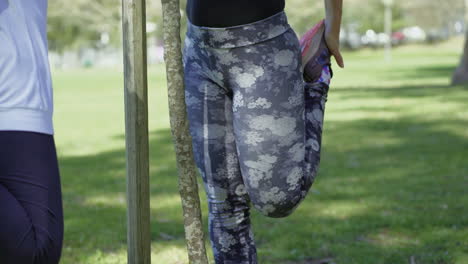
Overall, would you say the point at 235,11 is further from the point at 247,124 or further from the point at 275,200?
the point at 275,200

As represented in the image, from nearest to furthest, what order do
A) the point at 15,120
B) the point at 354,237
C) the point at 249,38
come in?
the point at 15,120 → the point at 249,38 → the point at 354,237

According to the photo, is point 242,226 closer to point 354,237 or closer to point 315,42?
point 315,42

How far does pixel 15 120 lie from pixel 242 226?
1040 mm

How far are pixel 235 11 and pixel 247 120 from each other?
1.23ft

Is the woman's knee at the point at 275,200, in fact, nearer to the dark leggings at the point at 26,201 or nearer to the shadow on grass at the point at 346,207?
the dark leggings at the point at 26,201

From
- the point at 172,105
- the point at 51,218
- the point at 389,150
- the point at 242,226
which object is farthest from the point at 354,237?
the point at 389,150

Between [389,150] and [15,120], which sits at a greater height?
[15,120]

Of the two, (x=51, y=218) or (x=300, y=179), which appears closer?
(x=51, y=218)

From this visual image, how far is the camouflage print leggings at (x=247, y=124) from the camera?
102 inches

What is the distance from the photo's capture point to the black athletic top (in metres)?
2.57

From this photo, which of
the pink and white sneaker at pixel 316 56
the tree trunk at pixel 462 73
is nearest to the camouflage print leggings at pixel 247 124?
the pink and white sneaker at pixel 316 56

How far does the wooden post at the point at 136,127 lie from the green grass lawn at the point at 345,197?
1.74m

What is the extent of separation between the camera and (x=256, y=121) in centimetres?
261

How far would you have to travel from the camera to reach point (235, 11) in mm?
2576
